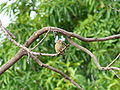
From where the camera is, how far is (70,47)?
2186mm

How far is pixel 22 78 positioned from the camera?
2135 mm

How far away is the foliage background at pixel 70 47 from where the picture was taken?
2.09 metres

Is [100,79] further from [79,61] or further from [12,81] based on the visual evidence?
[12,81]

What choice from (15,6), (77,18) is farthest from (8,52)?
(77,18)

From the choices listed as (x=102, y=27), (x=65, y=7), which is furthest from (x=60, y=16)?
(x=102, y=27)

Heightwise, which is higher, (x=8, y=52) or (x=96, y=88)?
(x=8, y=52)

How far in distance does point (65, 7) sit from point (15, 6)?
36 centimetres

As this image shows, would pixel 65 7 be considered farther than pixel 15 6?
No

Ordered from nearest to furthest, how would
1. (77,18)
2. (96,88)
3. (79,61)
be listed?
(96,88)
(79,61)
(77,18)

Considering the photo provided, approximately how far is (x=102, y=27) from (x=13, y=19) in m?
0.58

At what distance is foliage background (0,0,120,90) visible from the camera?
209 centimetres

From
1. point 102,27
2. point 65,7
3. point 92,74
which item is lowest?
point 92,74

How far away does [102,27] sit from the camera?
7.17 ft

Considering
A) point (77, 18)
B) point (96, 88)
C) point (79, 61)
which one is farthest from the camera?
point (77, 18)
